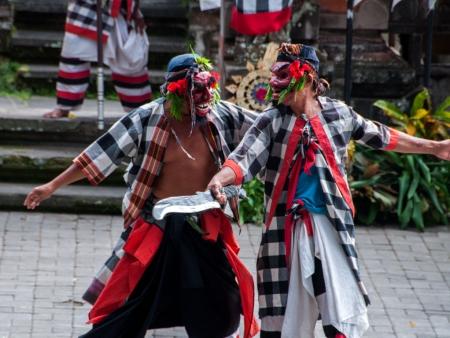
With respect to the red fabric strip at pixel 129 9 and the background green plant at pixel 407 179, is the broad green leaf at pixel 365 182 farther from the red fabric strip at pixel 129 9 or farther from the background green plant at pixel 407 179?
the red fabric strip at pixel 129 9

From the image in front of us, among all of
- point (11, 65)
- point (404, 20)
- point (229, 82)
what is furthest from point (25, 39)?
point (404, 20)

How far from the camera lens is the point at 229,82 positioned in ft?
32.1

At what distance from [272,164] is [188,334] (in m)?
1.03

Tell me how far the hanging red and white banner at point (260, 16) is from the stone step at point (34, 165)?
1.43 meters

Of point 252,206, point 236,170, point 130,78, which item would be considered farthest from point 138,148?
point 130,78

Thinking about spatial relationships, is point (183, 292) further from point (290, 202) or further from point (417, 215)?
point (417, 215)

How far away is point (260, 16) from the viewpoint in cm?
951

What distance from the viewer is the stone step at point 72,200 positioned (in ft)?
31.2

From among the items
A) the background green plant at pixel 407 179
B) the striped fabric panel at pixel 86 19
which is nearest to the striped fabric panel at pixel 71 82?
the striped fabric panel at pixel 86 19

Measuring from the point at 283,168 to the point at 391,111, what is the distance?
3.38 meters

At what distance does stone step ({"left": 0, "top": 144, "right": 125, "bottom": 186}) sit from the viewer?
9.66 m

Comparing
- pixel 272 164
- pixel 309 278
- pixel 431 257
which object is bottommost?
pixel 431 257

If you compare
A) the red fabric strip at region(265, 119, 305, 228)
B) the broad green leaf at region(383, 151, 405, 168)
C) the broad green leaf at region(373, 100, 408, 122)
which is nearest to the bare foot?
the broad green leaf at region(373, 100, 408, 122)

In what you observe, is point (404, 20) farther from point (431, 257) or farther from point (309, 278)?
point (309, 278)
